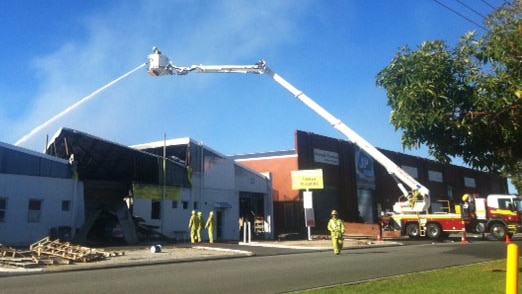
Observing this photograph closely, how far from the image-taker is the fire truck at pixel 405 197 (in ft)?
101

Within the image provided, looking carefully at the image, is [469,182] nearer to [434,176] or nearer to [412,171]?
[434,176]

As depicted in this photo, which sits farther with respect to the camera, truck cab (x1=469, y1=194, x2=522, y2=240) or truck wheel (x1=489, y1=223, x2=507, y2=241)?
truck cab (x1=469, y1=194, x2=522, y2=240)

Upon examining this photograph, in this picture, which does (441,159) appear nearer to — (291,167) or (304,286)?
(304,286)

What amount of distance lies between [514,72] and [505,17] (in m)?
1.05

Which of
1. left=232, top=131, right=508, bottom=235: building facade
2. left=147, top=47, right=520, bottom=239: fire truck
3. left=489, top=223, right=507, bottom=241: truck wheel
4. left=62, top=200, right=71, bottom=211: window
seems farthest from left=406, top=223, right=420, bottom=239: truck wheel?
left=62, top=200, right=71, bottom=211: window

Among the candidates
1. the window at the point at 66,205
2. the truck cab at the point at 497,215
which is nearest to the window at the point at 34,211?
the window at the point at 66,205

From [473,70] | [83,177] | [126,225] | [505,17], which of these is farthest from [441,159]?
[83,177]

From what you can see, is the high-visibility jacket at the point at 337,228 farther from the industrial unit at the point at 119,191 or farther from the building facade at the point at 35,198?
the building facade at the point at 35,198

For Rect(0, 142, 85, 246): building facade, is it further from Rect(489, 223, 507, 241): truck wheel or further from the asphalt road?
Rect(489, 223, 507, 241): truck wheel

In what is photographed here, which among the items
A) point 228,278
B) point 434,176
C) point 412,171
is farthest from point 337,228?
point 434,176

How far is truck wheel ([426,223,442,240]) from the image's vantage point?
1270 inches

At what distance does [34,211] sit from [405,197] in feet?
71.0

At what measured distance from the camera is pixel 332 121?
3116 centimetres

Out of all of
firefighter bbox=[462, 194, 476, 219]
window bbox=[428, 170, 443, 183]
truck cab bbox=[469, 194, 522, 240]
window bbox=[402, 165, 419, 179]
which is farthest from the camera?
window bbox=[428, 170, 443, 183]
